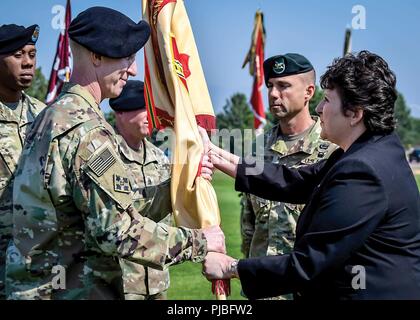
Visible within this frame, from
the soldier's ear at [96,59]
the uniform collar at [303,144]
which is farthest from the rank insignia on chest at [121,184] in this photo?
the uniform collar at [303,144]

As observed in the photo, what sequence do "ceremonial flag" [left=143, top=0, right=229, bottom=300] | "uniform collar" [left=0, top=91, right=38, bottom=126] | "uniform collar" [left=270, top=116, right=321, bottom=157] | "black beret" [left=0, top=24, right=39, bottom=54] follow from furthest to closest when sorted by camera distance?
"uniform collar" [left=270, top=116, right=321, bottom=157] < "black beret" [left=0, top=24, right=39, bottom=54] < "uniform collar" [left=0, top=91, right=38, bottom=126] < "ceremonial flag" [left=143, top=0, right=229, bottom=300]

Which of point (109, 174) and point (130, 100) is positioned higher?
point (130, 100)

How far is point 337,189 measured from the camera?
9.07ft

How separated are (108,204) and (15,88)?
7.02ft

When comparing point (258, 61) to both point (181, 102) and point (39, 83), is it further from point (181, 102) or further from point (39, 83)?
point (39, 83)

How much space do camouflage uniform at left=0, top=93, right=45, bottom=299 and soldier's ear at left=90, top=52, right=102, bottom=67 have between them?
1267 millimetres

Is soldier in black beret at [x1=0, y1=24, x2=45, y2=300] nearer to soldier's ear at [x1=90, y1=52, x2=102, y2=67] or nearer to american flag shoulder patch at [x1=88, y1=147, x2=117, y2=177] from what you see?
soldier's ear at [x1=90, y1=52, x2=102, y2=67]

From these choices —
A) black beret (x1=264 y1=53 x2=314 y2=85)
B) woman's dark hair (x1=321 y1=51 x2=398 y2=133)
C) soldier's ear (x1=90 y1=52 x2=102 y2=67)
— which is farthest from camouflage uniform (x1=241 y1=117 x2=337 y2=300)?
soldier's ear (x1=90 y1=52 x2=102 y2=67)

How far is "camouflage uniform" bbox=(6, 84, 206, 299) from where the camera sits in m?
2.75

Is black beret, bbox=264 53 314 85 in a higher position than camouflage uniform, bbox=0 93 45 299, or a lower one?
higher

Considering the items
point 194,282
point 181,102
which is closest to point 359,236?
point 181,102

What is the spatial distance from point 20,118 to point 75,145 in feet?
6.08

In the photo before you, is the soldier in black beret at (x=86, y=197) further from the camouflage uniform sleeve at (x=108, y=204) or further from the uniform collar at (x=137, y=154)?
the uniform collar at (x=137, y=154)

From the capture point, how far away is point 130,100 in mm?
5043
